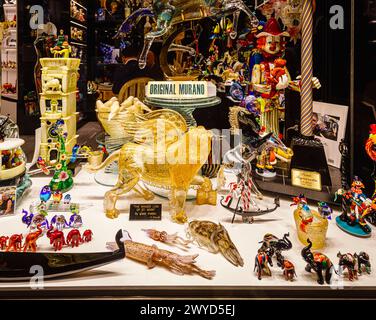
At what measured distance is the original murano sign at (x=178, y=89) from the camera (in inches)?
66.6

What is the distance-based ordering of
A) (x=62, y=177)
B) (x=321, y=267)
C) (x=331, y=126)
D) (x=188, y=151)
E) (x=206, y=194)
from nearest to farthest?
(x=321, y=267)
(x=188, y=151)
(x=206, y=194)
(x=62, y=177)
(x=331, y=126)

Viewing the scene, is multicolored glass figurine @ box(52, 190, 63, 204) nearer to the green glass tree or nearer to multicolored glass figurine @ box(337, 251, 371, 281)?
the green glass tree

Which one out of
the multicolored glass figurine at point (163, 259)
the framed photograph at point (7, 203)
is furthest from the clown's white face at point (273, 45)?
the framed photograph at point (7, 203)

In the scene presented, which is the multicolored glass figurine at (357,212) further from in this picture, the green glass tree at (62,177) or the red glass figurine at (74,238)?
the green glass tree at (62,177)

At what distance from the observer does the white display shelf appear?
39.4 inches

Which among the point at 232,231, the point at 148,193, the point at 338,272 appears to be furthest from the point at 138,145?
the point at 338,272

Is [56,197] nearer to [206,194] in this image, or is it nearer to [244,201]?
[206,194]

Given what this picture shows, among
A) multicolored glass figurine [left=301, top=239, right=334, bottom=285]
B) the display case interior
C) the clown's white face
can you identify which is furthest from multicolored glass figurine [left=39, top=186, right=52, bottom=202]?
the clown's white face

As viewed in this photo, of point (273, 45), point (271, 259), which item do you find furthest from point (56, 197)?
point (273, 45)

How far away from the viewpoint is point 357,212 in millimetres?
1397

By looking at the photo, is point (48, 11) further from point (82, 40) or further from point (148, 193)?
point (148, 193)

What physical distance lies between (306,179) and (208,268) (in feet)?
2.54

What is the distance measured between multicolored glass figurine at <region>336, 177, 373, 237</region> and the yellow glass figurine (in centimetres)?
54

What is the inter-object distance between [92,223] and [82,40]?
1018 millimetres
